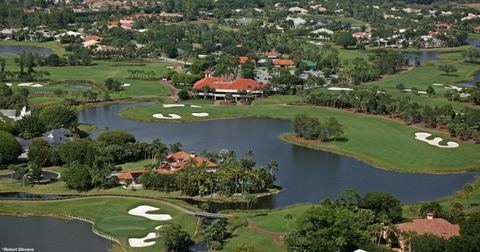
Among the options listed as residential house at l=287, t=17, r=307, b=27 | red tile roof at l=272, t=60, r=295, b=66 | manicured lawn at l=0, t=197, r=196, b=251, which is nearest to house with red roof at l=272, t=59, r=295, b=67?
red tile roof at l=272, t=60, r=295, b=66

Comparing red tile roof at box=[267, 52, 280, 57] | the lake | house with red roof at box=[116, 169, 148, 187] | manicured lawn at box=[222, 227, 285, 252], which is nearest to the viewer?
manicured lawn at box=[222, 227, 285, 252]

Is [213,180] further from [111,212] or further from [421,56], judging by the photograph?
[421,56]

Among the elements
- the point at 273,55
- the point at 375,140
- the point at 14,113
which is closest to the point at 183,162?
the point at 375,140

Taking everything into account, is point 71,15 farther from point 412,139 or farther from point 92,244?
point 92,244

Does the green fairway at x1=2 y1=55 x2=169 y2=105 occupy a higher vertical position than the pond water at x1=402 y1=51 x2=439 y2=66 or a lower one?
lower

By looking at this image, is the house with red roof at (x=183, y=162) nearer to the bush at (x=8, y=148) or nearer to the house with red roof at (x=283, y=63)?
the bush at (x=8, y=148)

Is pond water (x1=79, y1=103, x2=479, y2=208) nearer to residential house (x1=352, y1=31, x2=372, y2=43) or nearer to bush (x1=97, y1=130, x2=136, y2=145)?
bush (x1=97, y1=130, x2=136, y2=145)

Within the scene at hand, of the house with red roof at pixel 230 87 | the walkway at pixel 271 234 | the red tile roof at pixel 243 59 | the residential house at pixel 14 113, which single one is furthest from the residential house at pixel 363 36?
the walkway at pixel 271 234

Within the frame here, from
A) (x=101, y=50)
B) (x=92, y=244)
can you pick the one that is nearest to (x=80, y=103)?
(x=101, y=50)
